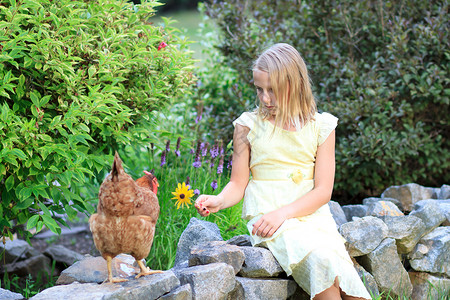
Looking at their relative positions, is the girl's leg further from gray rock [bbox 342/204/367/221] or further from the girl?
gray rock [bbox 342/204/367/221]

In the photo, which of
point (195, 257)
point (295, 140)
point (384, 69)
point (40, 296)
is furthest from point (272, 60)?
point (384, 69)

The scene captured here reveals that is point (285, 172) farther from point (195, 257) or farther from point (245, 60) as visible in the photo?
point (245, 60)

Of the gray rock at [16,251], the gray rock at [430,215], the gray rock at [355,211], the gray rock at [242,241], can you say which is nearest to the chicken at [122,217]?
the gray rock at [242,241]

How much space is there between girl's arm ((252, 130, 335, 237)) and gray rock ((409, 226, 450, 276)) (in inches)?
35.9

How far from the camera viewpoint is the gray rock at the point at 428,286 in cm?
322

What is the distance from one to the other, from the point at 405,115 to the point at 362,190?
771 mm

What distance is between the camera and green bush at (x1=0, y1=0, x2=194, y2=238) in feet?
8.70

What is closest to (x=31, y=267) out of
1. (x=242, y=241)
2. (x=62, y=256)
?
(x=62, y=256)

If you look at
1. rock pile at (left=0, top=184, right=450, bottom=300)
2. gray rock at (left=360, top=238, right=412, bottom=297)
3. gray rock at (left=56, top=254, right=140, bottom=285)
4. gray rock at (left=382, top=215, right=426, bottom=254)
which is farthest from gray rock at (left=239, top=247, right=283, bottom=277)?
gray rock at (left=382, top=215, right=426, bottom=254)

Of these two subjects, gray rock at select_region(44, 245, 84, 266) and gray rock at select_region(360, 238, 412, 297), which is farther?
gray rock at select_region(44, 245, 84, 266)

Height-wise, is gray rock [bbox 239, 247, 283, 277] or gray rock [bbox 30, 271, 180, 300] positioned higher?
gray rock [bbox 30, 271, 180, 300]

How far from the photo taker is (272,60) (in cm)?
276

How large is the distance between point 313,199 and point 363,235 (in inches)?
19.3

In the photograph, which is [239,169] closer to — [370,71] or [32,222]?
[32,222]
